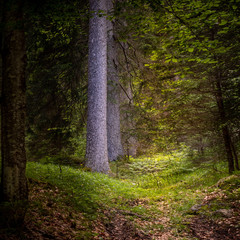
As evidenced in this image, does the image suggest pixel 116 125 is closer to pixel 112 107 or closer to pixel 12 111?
pixel 112 107

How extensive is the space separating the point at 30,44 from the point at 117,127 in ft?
20.8

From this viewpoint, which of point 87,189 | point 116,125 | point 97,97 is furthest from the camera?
point 116,125

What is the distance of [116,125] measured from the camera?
12.7m

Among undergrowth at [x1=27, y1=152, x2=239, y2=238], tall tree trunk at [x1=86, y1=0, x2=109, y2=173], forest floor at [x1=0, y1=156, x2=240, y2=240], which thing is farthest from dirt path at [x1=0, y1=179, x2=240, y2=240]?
tall tree trunk at [x1=86, y1=0, x2=109, y2=173]

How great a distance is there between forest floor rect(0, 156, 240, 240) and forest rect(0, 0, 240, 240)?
0.03 meters

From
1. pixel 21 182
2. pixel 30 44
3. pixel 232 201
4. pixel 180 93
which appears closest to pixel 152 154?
pixel 180 93

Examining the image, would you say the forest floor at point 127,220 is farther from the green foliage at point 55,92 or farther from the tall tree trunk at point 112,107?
the green foliage at point 55,92

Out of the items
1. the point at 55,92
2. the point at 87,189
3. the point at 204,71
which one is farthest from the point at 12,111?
the point at 55,92

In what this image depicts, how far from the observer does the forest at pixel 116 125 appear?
3.66 metres

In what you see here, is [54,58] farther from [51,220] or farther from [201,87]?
[51,220]

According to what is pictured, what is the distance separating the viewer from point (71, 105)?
11.9 metres

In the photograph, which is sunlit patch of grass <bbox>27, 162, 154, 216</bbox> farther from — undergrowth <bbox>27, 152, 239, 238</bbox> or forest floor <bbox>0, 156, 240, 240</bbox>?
forest floor <bbox>0, 156, 240, 240</bbox>

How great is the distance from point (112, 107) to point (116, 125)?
3.63 feet

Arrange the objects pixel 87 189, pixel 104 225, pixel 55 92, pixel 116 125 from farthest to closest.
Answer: pixel 116 125
pixel 55 92
pixel 87 189
pixel 104 225
